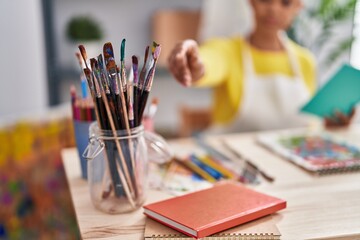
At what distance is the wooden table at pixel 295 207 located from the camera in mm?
576

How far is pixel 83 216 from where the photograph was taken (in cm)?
63

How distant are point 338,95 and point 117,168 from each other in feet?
2.37

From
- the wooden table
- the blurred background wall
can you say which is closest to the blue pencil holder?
the wooden table

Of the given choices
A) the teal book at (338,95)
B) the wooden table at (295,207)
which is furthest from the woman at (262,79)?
the wooden table at (295,207)

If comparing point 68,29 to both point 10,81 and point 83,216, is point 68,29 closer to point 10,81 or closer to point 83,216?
point 10,81

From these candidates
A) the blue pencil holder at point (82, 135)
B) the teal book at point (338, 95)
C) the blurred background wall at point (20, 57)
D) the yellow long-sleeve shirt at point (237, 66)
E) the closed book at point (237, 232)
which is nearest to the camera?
the closed book at point (237, 232)

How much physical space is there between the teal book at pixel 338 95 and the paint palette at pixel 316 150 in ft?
0.34

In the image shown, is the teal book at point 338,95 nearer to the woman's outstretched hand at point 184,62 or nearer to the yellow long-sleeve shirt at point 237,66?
the yellow long-sleeve shirt at point 237,66

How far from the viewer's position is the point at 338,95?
112 cm

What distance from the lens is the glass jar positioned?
617mm

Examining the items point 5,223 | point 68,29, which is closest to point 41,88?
point 68,29

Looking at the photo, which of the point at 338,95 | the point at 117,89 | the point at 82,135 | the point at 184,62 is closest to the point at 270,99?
the point at 338,95

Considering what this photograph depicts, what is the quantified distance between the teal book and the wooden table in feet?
0.97

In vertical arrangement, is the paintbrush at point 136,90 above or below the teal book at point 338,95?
above
